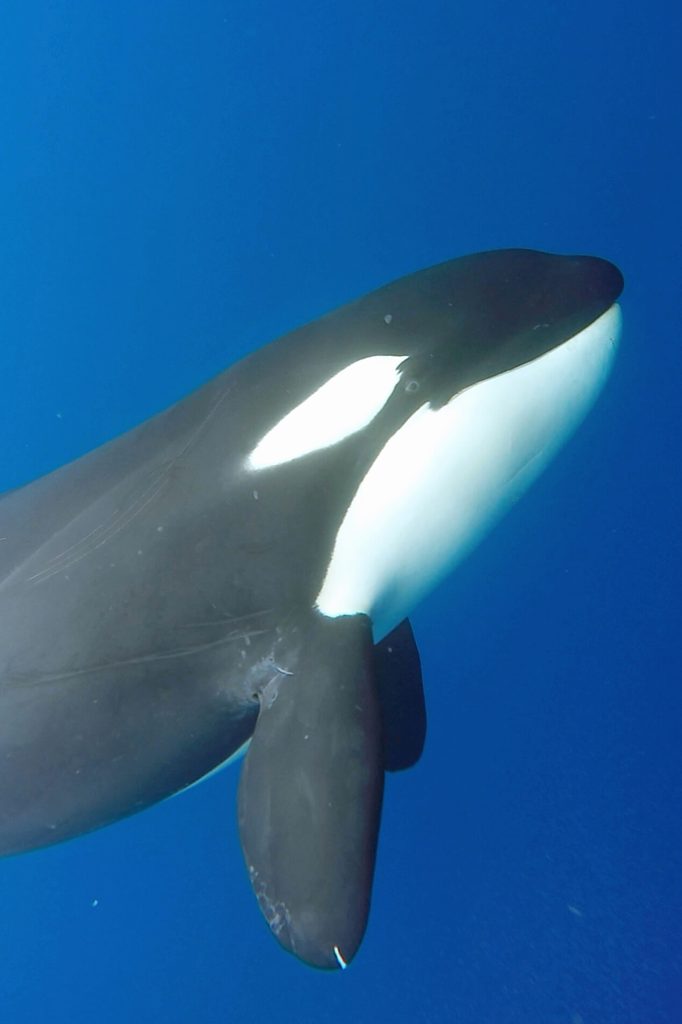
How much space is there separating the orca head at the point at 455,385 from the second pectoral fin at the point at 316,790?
240 mm

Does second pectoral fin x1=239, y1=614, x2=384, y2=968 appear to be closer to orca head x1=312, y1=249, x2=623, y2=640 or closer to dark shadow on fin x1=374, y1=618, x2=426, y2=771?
orca head x1=312, y1=249, x2=623, y2=640

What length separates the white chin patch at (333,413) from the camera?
3.74 metres

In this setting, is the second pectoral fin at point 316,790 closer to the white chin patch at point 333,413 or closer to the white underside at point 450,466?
the white underside at point 450,466

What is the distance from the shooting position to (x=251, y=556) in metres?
3.73

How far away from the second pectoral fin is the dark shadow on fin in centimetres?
98

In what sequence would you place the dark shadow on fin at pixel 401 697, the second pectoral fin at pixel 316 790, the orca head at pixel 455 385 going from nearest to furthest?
the second pectoral fin at pixel 316 790 → the orca head at pixel 455 385 → the dark shadow on fin at pixel 401 697

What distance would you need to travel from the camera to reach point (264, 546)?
12.3ft

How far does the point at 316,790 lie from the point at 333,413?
54.6 inches

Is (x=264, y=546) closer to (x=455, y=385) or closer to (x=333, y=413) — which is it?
(x=333, y=413)

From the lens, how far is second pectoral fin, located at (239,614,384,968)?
329cm

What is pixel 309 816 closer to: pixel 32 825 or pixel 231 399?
pixel 32 825

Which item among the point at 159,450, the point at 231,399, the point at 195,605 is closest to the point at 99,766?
the point at 195,605

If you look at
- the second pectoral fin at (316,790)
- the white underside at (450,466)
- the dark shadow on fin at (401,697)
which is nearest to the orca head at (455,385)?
the white underside at (450,466)

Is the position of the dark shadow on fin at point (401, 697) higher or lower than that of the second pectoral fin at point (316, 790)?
lower
